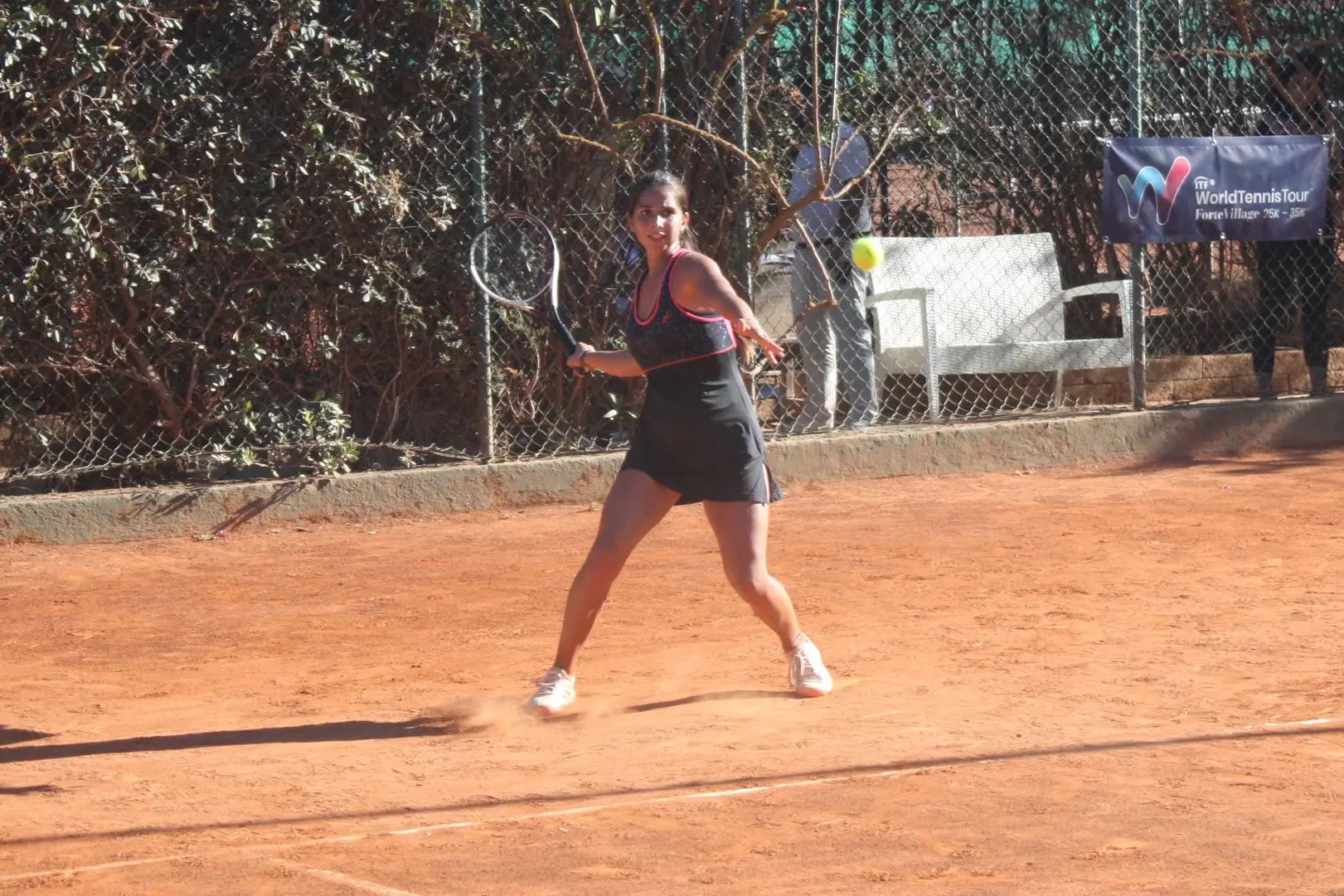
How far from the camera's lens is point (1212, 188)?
11.1m

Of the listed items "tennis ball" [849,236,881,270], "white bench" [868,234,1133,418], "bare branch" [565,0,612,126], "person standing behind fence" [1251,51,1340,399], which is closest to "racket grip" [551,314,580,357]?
"bare branch" [565,0,612,126]

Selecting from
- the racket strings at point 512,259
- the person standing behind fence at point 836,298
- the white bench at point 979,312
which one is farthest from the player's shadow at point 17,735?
the white bench at point 979,312

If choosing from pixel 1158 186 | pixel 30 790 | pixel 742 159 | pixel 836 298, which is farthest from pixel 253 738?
pixel 1158 186

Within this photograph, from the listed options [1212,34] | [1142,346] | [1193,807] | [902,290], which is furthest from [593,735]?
[1212,34]

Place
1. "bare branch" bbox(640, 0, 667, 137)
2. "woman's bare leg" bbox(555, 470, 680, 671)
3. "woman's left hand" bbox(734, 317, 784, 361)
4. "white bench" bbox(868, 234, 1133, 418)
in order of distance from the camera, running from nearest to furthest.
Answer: "woman's left hand" bbox(734, 317, 784, 361)
"woman's bare leg" bbox(555, 470, 680, 671)
"bare branch" bbox(640, 0, 667, 137)
"white bench" bbox(868, 234, 1133, 418)

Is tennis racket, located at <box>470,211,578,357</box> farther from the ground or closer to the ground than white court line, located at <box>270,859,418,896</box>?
farther from the ground

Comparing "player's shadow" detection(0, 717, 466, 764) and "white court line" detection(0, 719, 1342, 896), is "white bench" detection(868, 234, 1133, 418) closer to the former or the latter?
"player's shadow" detection(0, 717, 466, 764)

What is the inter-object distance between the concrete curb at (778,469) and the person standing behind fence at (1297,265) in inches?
19.6

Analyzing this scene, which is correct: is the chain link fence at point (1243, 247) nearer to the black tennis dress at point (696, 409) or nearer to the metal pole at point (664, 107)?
the metal pole at point (664, 107)

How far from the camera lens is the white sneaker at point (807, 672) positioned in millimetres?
5516

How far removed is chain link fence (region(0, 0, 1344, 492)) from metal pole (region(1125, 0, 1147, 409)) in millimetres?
23

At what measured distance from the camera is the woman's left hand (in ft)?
16.1

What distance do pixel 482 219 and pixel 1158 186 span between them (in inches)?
174

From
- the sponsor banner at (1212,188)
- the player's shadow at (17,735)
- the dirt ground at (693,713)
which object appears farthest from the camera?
the sponsor banner at (1212,188)
